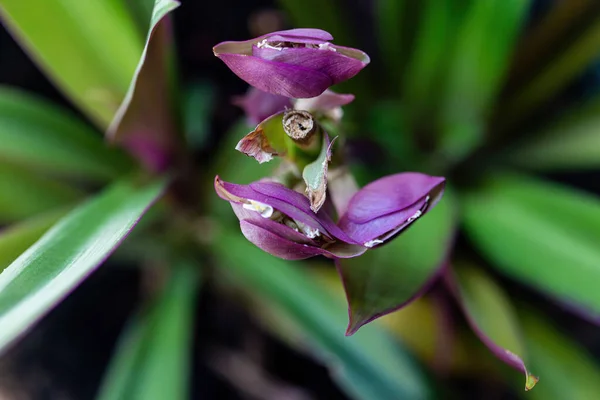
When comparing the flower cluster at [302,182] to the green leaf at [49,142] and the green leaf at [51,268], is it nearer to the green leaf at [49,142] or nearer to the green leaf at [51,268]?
the green leaf at [51,268]

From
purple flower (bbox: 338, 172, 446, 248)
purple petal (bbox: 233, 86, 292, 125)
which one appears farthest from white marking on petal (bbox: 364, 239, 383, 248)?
purple petal (bbox: 233, 86, 292, 125)

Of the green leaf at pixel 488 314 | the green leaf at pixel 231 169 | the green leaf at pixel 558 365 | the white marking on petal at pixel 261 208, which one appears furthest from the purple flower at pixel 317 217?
the green leaf at pixel 558 365

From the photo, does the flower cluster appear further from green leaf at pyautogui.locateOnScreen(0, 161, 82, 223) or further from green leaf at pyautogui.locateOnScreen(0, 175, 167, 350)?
green leaf at pyautogui.locateOnScreen(0, 161, 82, 223)

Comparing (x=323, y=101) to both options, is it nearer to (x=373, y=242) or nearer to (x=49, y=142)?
(x=373, y=242)

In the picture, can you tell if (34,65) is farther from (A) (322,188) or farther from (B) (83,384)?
(A) (322,188)

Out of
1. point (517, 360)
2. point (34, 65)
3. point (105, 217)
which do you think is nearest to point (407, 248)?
point (517, 360)

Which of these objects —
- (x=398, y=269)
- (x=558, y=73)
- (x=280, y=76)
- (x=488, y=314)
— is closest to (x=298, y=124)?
(x=280, y=76)

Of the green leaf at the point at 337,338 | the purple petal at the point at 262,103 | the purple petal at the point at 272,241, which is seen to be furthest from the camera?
the green leaf at the point at 337,338
